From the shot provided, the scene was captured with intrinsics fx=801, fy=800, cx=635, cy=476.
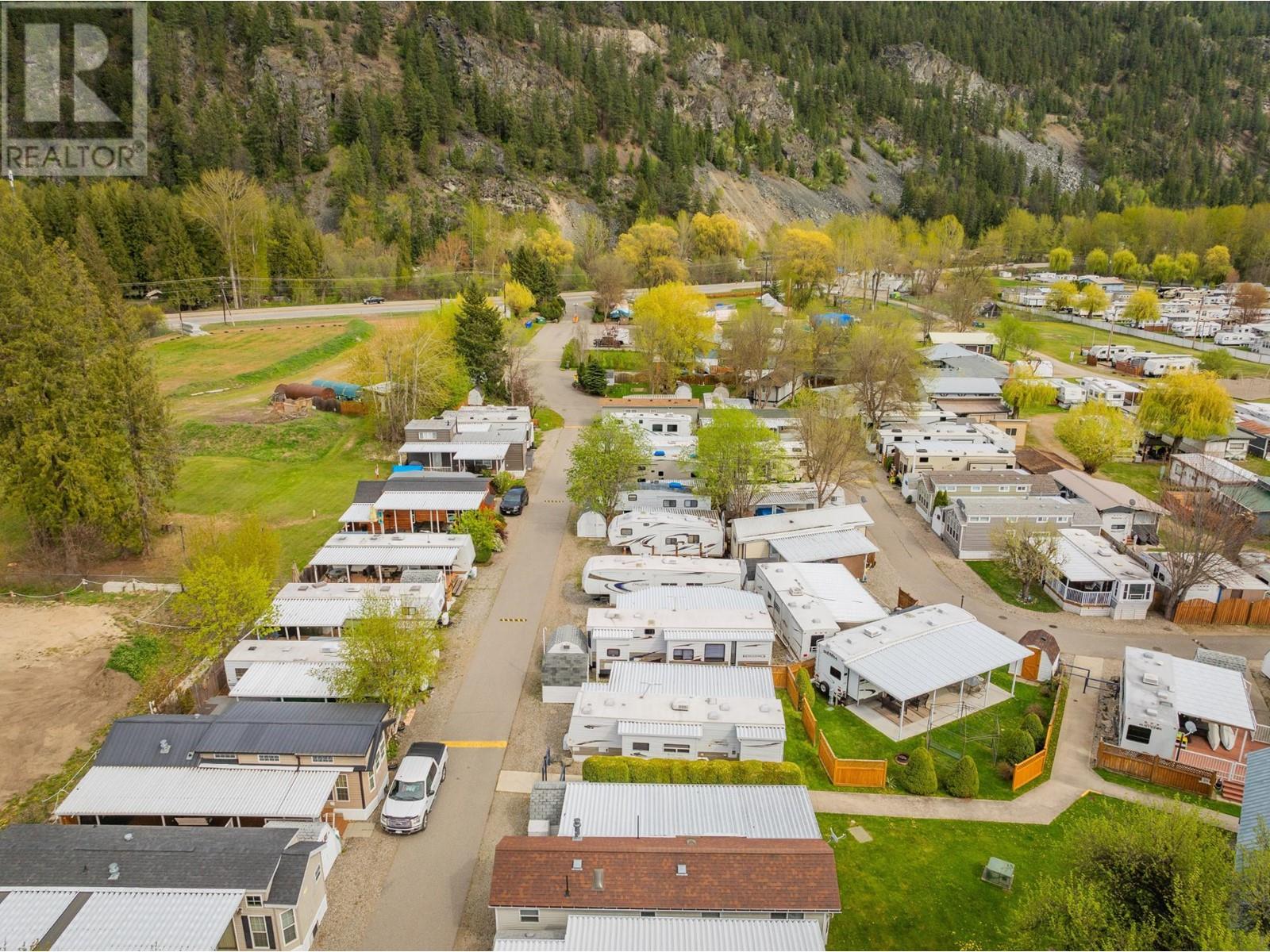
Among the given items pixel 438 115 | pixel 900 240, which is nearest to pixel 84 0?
pixel 438 115

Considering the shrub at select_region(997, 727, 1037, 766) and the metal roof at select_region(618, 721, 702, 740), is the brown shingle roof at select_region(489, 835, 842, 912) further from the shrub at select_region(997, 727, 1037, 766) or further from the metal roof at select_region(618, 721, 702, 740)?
the shrub at select_region(997, 727, 1037, 766)

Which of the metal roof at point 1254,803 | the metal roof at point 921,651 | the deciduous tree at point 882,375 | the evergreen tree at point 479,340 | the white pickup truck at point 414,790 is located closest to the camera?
the metal roof at point 1254,803

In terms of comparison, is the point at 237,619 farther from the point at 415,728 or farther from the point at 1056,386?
the point at 1056,386

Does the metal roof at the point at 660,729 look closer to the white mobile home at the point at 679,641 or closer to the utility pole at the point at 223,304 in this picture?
the white mobile home at the point at 679,641

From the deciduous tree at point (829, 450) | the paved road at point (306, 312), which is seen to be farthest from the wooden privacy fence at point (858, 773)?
the paved road at point (306, 312)

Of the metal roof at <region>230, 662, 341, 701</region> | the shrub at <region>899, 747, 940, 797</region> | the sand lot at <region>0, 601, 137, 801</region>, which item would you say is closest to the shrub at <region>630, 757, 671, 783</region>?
the shrub at <region>899, 747, 940, 797</region>

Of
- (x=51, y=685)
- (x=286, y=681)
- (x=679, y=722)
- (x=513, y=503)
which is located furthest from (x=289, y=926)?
(x=513, y=503)

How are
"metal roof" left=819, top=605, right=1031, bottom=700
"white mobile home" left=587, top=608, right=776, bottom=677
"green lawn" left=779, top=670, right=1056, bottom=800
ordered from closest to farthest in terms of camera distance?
"green lawn" left=779, top=670, right=1056, bottom=800, "metal roof" left=819, top=605, right=1031, bottom=700, "white mobile home" left=587, top=608, right=776, bottom=677
